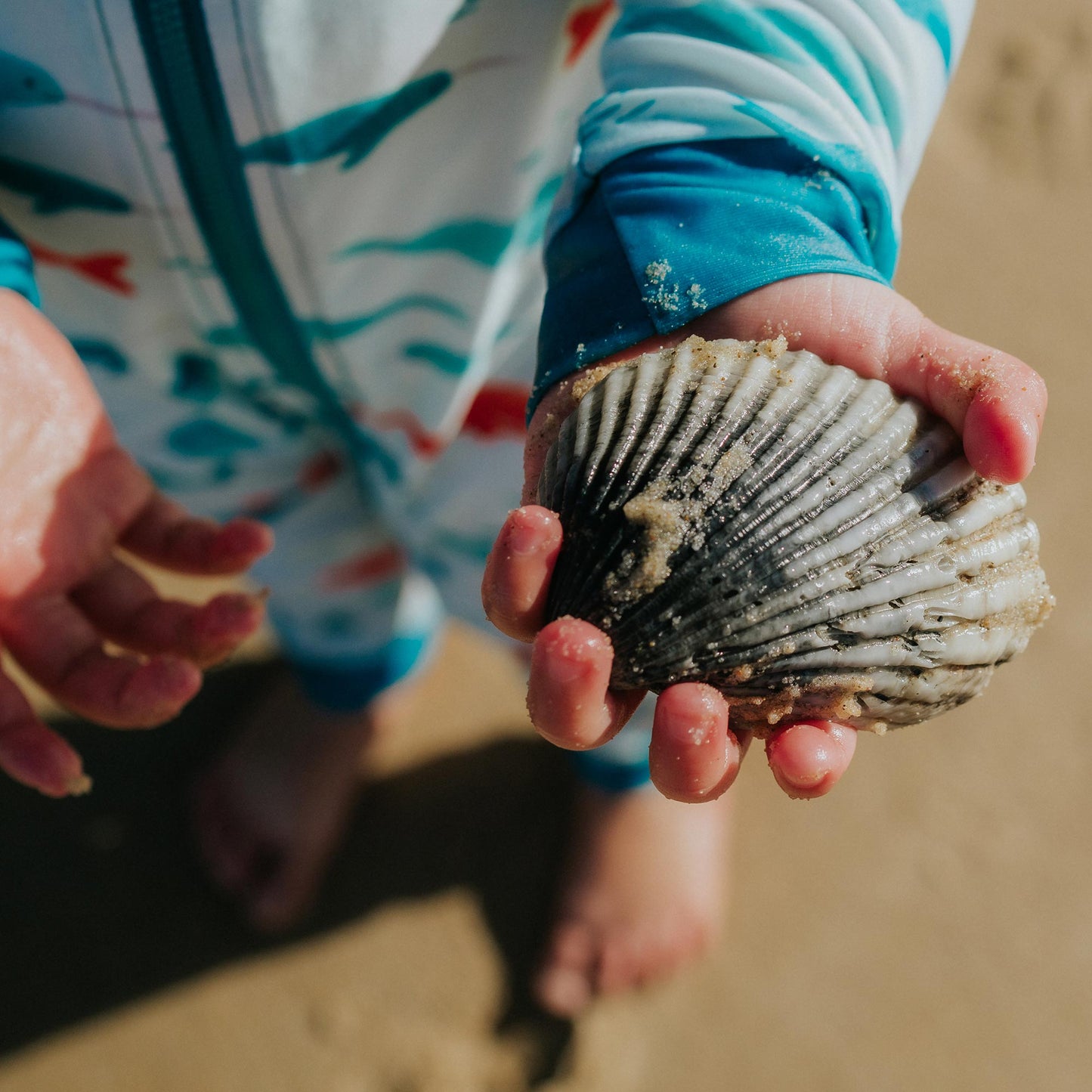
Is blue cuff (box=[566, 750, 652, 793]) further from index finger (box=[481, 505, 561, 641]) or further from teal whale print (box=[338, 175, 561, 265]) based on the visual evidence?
index finger (box=[481, 505, 561, 641])

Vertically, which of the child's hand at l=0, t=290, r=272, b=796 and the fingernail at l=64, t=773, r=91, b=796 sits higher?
the child's hand at l=0, t=290, r=272, b=796

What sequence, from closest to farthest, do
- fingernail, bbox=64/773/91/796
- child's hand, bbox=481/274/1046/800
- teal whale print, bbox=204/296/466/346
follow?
1. child's hand, bbox=481/274/1046/800
2. fingernail, bbox=64/773/91/796
3. teal whale print, bbox=204/296/466/346

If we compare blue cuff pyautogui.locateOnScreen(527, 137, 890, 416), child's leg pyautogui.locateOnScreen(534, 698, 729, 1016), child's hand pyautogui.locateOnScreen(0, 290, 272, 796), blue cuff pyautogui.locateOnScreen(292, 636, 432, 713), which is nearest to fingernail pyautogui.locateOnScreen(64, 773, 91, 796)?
child's hand pyautogui.locateOnScreen(0, 290, 272, 796)

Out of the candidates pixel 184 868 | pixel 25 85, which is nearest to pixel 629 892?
pixel 184 868

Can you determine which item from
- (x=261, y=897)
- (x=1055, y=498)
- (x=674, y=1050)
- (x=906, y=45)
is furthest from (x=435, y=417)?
(x=1055, y=498)

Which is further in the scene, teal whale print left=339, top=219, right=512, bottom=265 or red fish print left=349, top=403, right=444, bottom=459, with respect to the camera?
red fish print left=349, top=403, right=444, bottom=459

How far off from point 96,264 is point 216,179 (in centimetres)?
40

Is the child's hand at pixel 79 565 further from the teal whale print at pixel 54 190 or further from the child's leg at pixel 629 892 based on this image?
the child's leg at pixel 629 892

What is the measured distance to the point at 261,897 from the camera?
129 inches

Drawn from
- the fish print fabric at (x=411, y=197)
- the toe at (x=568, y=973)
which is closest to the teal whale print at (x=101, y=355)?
the fish print fabric at (x=411, y=197)

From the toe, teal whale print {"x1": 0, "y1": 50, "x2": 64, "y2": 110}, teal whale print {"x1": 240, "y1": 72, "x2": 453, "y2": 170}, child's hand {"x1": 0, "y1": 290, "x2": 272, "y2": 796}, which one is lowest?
the toe

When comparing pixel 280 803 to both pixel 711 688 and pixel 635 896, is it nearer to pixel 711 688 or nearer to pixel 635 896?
pixel 635 896

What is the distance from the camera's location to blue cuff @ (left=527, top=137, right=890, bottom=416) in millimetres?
1439

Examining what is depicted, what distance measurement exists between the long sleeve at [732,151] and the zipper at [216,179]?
2.10 feet
